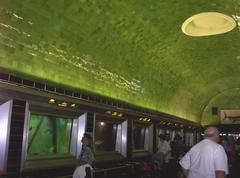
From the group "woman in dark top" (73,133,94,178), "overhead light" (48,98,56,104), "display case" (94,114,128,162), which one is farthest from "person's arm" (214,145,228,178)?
"display case" (94,114,128,162)

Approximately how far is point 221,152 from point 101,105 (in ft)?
16.0

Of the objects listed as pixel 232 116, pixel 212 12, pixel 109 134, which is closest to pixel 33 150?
pixel 109 134

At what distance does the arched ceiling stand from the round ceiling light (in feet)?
1.09

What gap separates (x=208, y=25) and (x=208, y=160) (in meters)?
6.78

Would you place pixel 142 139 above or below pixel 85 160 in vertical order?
above

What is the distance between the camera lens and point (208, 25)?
10.8 meters

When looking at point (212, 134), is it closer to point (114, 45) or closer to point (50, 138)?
point (50, 138)

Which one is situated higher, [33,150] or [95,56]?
[95,56]

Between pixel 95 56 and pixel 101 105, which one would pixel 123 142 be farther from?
pixel 95 56

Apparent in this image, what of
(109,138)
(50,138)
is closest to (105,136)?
(109,138)

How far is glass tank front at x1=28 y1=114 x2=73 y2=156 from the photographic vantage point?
7.38 m

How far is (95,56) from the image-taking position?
9344 mm

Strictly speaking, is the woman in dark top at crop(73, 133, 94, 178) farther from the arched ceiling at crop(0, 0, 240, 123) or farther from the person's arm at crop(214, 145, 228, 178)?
the person's arm at crop(214, 145, 228, 178)

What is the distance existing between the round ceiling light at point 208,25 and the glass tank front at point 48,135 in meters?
4.68
